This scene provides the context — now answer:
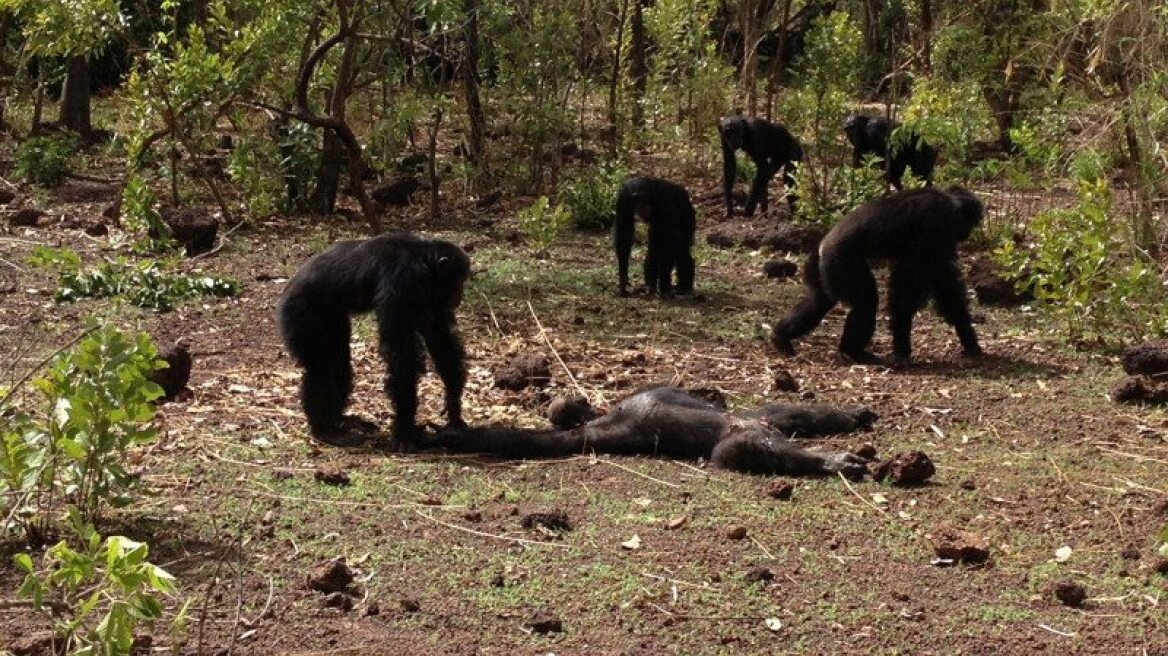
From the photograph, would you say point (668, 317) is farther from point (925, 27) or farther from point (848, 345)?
point (925, 27)

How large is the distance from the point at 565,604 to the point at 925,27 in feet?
38.8

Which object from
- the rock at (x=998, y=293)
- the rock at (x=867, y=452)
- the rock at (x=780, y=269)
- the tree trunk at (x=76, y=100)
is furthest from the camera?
the tree trunk at (x=76, y=100)

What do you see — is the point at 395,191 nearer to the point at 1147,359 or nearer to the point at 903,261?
the point at 903,261

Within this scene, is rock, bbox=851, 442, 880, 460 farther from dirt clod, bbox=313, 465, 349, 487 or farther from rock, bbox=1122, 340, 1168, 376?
dirt clod, bbox=313, 465, 349, 487

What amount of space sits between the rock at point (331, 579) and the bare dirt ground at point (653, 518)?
90 millimetres

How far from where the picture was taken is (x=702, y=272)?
45.1 ft

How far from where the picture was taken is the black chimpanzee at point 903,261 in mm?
9828

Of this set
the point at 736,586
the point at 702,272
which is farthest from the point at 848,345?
the point at 736,586

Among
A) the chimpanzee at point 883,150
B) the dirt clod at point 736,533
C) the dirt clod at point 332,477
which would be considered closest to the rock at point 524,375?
the dirt clod at point 332,477

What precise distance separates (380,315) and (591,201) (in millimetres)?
8533

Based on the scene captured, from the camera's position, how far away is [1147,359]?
8977mm

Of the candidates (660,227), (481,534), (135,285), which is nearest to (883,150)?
(660,227)

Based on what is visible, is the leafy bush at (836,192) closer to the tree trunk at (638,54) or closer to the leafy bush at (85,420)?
the tree trunk at (638,54)

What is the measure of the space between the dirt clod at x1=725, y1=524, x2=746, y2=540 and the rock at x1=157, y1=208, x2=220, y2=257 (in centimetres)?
856
